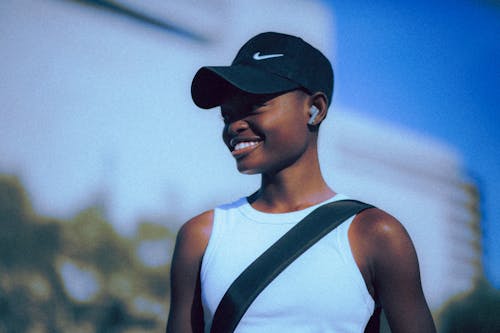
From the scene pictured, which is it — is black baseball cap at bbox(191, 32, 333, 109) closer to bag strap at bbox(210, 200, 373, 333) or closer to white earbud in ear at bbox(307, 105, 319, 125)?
white earbud in ear at bbox(307, 105, 319, 125)

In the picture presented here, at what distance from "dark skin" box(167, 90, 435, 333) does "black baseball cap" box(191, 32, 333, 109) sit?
0.14 ft

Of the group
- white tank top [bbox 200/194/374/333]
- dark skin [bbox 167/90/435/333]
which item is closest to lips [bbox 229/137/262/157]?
dark skin [bbox 167/90/435/333]

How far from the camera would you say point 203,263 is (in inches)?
69.4

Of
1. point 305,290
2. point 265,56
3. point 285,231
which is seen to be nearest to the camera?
point 305,290

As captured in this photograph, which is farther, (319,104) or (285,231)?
(319,104)

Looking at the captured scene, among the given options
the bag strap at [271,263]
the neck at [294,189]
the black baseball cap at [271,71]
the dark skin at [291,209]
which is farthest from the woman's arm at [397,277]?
the black baseball cap at [271,71]

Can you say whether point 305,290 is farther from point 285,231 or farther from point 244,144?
point 244,144

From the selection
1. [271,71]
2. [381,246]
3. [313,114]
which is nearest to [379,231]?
[381,246]

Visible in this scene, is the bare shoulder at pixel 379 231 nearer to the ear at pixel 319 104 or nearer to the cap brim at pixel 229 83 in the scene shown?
the ear at pixel 319 104

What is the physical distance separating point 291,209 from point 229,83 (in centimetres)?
46

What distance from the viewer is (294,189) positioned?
1810 millimetres

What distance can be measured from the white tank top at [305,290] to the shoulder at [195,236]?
12 centimetres

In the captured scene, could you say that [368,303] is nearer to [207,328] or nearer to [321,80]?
[207,328]

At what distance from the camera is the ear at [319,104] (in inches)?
71.3
